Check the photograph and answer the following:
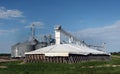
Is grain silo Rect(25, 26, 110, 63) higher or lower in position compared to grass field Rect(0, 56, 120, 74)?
higher

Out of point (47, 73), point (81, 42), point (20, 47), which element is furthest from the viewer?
point (20, 47)

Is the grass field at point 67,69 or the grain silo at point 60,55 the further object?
the grain silo at point 60,55

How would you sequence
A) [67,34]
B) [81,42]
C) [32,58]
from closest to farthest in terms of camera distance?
1. [32,58]
2. [67,34]
3. [81,42]

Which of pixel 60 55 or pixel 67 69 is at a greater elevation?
pixel 60 55

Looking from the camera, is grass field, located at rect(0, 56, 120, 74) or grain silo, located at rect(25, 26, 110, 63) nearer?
grass field, located at rect(0, 56, 120, 74)

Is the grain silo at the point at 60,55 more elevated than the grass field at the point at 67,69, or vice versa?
the grain silo at the point at 60,55

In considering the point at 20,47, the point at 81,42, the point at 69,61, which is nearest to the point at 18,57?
the point at 20,47

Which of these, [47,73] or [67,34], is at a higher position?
[67,34]

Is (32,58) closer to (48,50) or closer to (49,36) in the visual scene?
(48,50)

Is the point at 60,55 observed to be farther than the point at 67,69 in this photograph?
Yes

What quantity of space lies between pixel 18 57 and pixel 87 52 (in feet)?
191

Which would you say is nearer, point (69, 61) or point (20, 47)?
point (69, 61)

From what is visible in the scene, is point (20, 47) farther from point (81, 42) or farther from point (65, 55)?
point (65, 55)

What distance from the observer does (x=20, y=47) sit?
160375 mm
